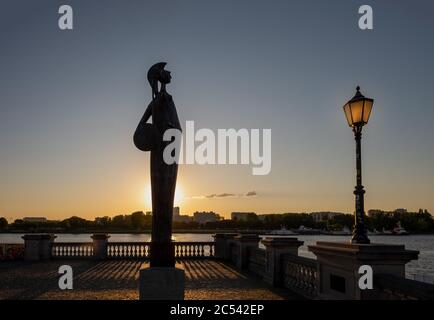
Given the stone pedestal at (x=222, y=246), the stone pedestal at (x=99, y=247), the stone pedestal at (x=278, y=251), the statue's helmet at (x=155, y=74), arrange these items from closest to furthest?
the statue's helmet at (x=155, y=74), the stone pedestal at (x=278, y=251), the stone pedestal at (x=99, y=247), the stone pedestal at (x=222, y=246)

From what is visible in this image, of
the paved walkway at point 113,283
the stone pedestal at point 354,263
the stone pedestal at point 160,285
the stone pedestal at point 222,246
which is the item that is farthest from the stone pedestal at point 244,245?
the stone pedestal at point 160,285

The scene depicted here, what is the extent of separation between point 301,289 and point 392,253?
17.1ft

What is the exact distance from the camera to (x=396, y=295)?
6.79 meters

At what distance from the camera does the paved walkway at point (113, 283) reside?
1215 centimetres

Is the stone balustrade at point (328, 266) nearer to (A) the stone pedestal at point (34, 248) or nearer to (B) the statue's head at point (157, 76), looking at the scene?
(A) the stone pedestal at point (34, 248)

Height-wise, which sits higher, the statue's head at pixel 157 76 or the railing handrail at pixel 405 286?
the statue's head at pixel 157 76

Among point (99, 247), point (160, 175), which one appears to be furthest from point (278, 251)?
point (99, 247)

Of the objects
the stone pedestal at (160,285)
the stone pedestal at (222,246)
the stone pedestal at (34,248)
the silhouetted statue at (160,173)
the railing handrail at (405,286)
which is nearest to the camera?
the railing handrail at (405,286)

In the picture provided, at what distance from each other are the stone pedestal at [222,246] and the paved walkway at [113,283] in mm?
3596

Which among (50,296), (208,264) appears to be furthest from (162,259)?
(208,264)

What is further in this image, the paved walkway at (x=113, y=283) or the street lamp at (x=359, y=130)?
the paved walkway at (x=113, y=283)

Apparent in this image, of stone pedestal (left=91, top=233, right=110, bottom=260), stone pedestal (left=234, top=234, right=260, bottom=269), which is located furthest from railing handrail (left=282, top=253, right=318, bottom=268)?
stone pedestal (left=91, top=233, right=110, bottom=260)
